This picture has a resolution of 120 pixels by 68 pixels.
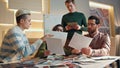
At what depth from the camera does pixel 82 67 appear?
143cm

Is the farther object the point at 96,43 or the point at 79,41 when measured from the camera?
the point at 96,43

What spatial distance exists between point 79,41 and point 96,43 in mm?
558

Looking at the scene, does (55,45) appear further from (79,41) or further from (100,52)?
(100,52)

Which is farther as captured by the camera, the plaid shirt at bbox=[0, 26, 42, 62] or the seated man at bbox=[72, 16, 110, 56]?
the seated man at bbox=[72, 16, 110, 56]

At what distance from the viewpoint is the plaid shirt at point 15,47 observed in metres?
1.84

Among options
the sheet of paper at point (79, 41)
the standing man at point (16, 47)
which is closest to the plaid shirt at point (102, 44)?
the sheet of paper at point (79, 41)

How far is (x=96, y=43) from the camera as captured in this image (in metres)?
2.31

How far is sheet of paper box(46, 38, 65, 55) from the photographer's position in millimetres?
1815

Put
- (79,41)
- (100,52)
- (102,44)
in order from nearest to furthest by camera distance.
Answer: (79,41)
(100,52)
(102,44)

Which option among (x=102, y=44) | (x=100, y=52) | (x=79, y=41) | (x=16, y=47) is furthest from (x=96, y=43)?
(x=16, y=47)

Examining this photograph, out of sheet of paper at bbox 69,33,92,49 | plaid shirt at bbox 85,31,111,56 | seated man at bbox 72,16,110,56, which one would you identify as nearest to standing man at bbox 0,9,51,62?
sheet of paper at bbox 69,33,92,49

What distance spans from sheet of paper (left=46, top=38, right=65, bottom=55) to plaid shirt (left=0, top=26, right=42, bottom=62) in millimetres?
156

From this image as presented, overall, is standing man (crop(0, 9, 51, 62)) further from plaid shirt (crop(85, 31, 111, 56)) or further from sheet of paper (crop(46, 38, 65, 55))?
plaid shirt (crop(85, 31, 111, 56))

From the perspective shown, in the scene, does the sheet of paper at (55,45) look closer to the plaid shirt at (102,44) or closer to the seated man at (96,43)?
the seated man at (96,43)
